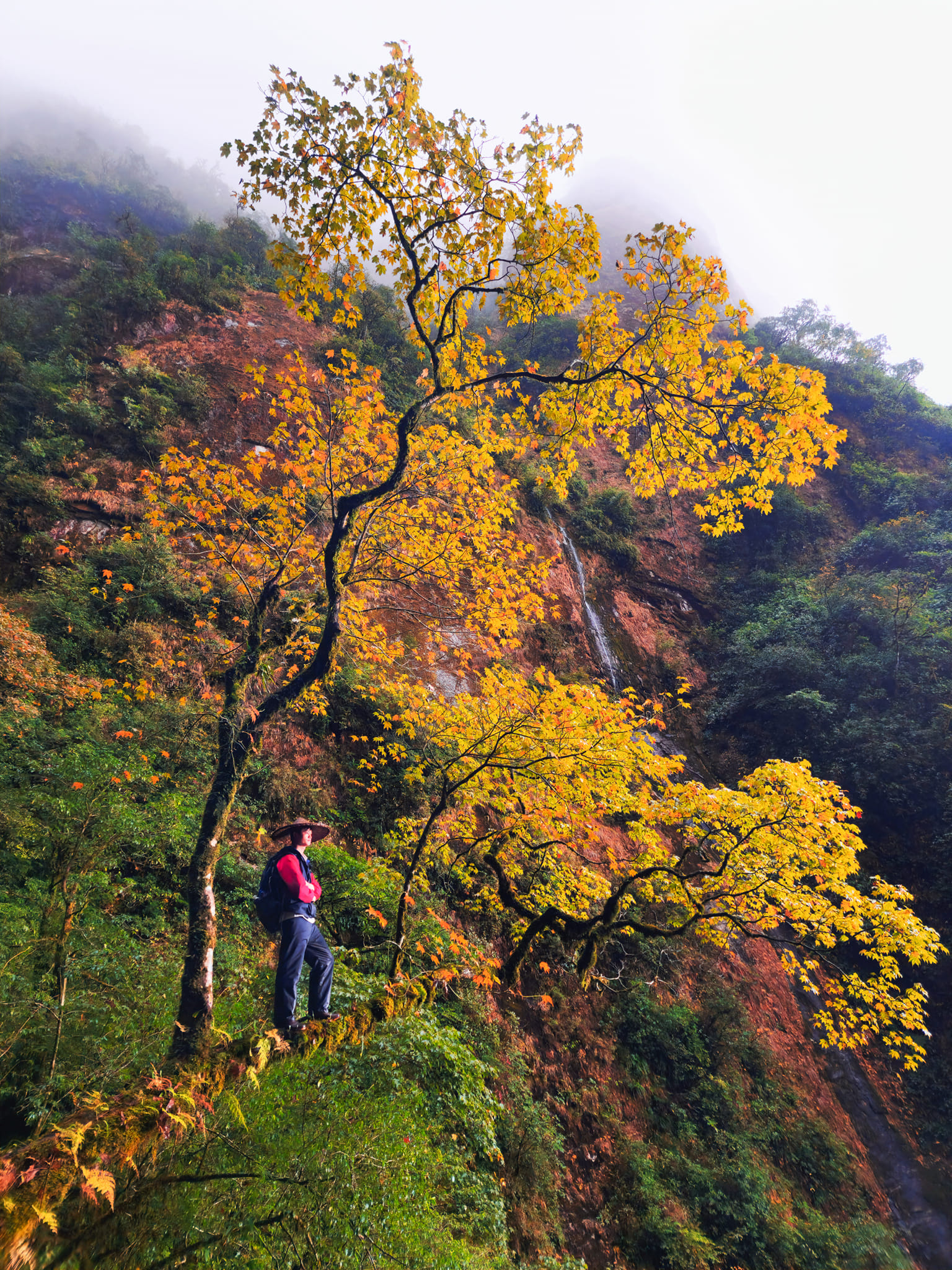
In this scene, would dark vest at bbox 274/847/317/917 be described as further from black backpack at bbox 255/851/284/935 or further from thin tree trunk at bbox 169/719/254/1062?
thin tree trunk at bbox 169/719/254/1062

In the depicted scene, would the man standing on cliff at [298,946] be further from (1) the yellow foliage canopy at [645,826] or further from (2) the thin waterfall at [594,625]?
(2) the thin waterfall at [594,625]

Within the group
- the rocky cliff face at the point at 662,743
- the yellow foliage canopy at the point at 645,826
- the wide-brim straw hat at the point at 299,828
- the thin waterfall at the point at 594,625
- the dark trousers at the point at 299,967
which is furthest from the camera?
the thin waterfall at the point at 594,625

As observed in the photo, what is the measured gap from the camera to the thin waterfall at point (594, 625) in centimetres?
1825

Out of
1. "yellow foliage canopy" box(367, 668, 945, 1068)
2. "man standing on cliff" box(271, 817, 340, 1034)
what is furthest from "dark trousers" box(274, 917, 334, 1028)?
"yellow foliage canopy" box(367, 668, 945, 1068)

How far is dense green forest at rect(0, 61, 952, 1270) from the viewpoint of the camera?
9.64 ft

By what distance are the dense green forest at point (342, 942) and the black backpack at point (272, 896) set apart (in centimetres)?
67

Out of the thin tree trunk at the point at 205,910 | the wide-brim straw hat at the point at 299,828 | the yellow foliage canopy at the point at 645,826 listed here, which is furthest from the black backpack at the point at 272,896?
the yellow foliage canopy at the point at 645,826

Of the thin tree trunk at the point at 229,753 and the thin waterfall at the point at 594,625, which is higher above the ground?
the thin waterfall at the point at 594,625

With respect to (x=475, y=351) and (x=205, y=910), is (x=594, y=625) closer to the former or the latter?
(x=475, y=351)

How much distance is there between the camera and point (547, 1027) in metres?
8.19

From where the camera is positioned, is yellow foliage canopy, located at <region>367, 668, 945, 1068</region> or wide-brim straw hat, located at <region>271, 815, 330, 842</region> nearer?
wide-brim straw hat, located at <region>271, 815, 330, 842</region>

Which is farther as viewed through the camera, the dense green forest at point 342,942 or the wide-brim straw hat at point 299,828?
the wide-brim straw hat at point 299,828

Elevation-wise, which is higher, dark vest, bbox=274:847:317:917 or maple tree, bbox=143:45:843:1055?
maple tree, bbox=143:45:843:1055

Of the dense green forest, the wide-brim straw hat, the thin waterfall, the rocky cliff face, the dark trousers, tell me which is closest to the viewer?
the dense green forest
